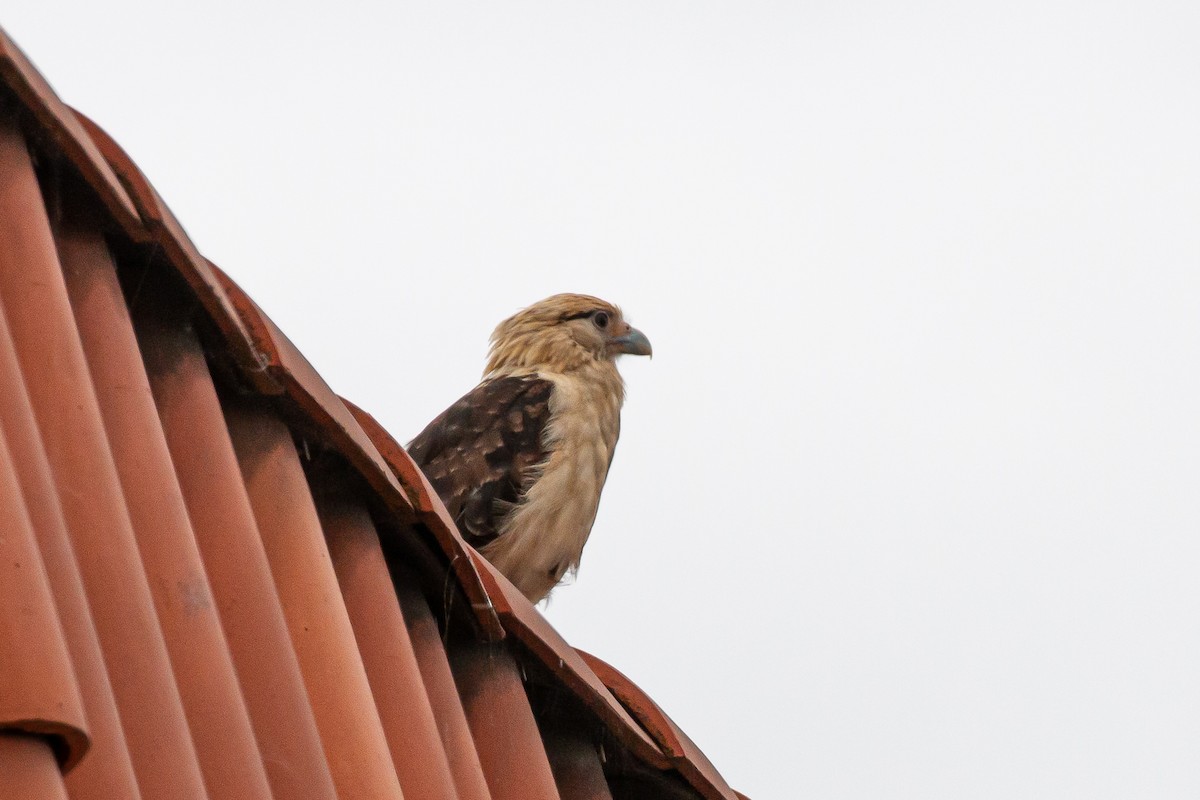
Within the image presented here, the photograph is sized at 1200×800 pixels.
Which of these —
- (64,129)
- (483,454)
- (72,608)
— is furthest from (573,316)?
(72,608)

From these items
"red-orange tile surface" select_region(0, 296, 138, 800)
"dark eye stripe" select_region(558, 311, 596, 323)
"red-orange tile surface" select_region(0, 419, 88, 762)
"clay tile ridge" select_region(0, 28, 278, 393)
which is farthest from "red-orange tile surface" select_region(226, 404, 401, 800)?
"dark eye stripe" select_region(558, 311, 596, 323)

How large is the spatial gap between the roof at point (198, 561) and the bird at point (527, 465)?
2867 mm

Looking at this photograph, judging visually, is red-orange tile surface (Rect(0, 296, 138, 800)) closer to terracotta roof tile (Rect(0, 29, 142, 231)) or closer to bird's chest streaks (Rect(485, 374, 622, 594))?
terracotta roof tile (Rect(0, 29, 142, 231))

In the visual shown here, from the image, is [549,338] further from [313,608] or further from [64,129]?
[64,129]

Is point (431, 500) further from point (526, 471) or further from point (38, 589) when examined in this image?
point (526, 471)

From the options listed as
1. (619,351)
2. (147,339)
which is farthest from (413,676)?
(619,351)

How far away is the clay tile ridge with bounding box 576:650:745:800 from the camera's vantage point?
13.9 feet

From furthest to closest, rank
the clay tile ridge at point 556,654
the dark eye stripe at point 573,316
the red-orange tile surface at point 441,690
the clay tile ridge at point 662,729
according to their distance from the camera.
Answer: the dark eye stripe at point 573,316 < the clay tile ridge at point 662,729 < the clay tile ridge at point 556,654 < the red-orange tile surface at point 441,690

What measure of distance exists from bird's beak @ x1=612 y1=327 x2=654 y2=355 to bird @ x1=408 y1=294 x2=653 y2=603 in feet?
1.52

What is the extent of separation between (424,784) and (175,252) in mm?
1060

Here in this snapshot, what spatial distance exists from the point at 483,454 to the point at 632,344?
150 cm

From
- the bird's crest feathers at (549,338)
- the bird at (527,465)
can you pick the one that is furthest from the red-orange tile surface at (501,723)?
the bird's crest feathers at (549,338)

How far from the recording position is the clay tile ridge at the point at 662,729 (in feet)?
13.9

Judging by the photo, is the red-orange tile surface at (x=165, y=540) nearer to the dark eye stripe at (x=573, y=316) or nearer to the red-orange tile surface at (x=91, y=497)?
the red-orange tile surface at (x=91, y=497)
